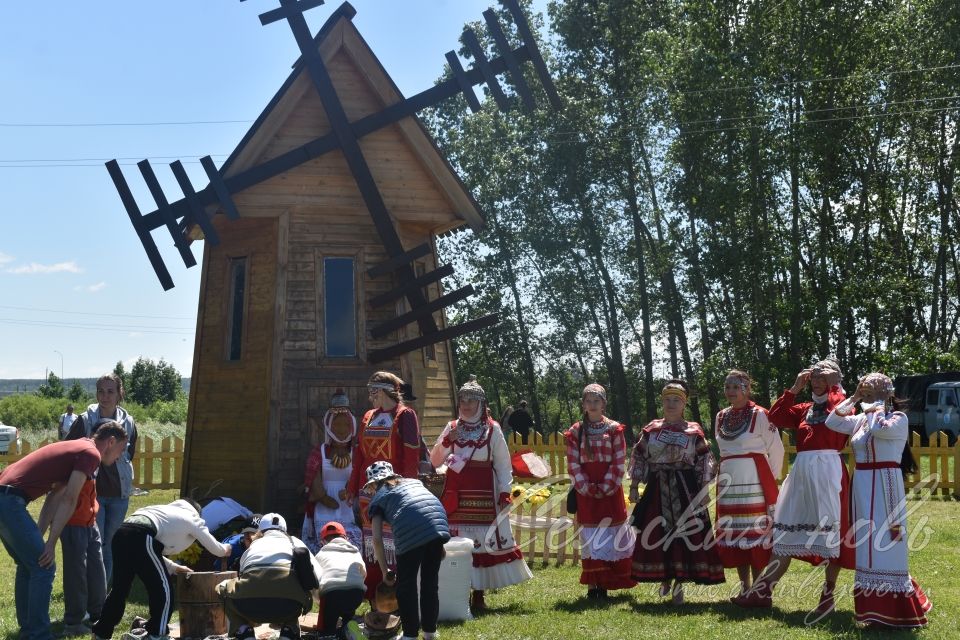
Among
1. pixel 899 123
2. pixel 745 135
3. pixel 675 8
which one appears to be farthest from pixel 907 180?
pixel 675 8

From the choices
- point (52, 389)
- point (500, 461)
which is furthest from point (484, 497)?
point (52, 389)

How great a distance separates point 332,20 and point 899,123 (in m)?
21.3

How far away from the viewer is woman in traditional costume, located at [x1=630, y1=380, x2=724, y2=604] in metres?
8.49

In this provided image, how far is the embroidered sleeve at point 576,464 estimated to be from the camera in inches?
353

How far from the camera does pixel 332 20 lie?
41.5 feet

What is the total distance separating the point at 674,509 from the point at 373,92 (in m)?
6.90

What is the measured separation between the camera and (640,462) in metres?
8.90

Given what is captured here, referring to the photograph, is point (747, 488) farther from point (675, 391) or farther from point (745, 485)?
point (675, 391)

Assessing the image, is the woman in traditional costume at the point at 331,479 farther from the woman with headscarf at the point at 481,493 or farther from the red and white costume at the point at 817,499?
the red and white costume at the point at 817,499

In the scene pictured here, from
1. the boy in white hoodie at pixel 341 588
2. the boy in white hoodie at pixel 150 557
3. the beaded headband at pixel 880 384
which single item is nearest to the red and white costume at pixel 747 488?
the beaded headband at pixel 880 384

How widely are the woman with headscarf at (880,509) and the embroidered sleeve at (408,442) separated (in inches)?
131

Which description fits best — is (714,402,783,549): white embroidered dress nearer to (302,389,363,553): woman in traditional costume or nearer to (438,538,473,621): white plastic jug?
(438,538,473,621): white plastic jug

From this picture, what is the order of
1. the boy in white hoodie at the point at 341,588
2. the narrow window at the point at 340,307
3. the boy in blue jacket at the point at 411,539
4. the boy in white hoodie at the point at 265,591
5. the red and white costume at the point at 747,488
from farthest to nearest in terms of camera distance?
the narrow window at the point at 340,307
the red and white costume at the point at 747,488
the boy in white hoodie at the point at 341,588
the boy in blue jacket at the point at 411,539
the boy in white hoodie at the point at 265,591

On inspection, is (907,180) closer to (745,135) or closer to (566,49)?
(745,135)
